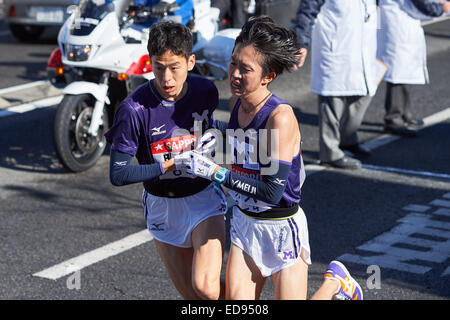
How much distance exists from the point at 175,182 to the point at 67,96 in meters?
3.57

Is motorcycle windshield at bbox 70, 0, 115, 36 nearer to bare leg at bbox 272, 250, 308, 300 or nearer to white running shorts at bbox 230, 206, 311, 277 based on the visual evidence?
white running shorts at bbox 230, 206, 311, 277

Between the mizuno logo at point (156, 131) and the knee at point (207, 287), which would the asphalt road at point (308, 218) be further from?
the mizuno logo at point (156, 131)

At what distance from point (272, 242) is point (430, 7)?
546cm

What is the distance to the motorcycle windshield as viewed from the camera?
779 centimetres

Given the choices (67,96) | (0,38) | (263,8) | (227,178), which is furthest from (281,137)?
(0,38)

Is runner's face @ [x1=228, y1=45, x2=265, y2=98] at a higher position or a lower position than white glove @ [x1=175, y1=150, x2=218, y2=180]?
higher

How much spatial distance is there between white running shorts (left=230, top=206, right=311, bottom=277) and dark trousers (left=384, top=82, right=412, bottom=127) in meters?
5.54

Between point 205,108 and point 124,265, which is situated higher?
point 205,108

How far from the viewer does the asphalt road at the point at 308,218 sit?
18.0ft

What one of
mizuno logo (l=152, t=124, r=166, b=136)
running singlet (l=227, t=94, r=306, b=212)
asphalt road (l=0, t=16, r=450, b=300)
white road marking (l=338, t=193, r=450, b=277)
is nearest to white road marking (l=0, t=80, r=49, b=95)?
asphalt road (l=0, t=16, r=450, b=300)

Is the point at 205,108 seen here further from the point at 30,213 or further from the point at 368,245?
the point at 30,213

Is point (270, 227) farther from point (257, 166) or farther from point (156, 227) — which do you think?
point (156, 227)

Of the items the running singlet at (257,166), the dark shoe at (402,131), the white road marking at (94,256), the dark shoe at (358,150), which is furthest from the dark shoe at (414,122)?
the running singlet at (257,166)

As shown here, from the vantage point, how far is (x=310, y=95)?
442 inches
